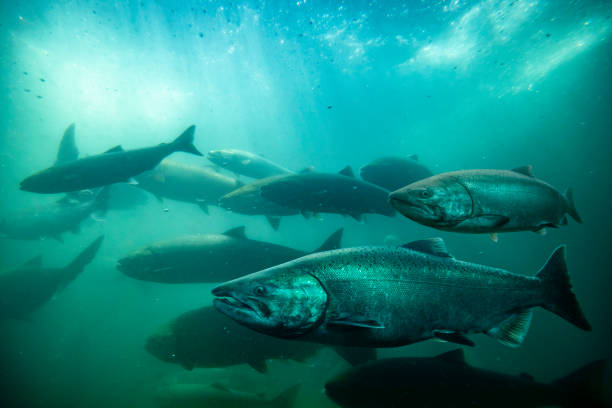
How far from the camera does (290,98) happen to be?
103 feet

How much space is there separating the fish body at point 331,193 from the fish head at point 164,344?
3.63 metres

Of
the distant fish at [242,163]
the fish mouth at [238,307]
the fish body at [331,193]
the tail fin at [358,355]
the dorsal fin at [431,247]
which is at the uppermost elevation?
the distant fish at [242,163]

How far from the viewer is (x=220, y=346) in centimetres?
501

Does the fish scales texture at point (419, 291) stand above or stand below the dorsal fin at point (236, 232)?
below

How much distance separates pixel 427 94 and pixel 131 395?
35.7 m

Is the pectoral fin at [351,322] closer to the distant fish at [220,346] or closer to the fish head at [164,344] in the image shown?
the distant fish at [220,346]

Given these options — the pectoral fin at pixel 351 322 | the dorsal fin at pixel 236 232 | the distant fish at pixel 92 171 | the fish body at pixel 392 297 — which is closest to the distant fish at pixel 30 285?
the distant fish at pixel 92 171

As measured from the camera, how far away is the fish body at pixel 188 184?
8.46m

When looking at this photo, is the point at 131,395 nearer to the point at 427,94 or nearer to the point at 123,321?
the point at 123,321

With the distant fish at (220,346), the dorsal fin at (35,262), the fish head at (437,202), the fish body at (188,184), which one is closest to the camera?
the fish head at (437,202)

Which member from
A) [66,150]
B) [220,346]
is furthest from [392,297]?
[66,150]

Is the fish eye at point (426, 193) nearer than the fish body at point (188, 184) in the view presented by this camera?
Yes

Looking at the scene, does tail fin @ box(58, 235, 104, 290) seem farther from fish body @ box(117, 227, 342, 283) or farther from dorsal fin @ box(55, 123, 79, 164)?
fish body @ box(117, 227, 342, 283)

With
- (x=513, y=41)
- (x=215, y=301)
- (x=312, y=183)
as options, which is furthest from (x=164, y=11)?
(x=513, y=41)
